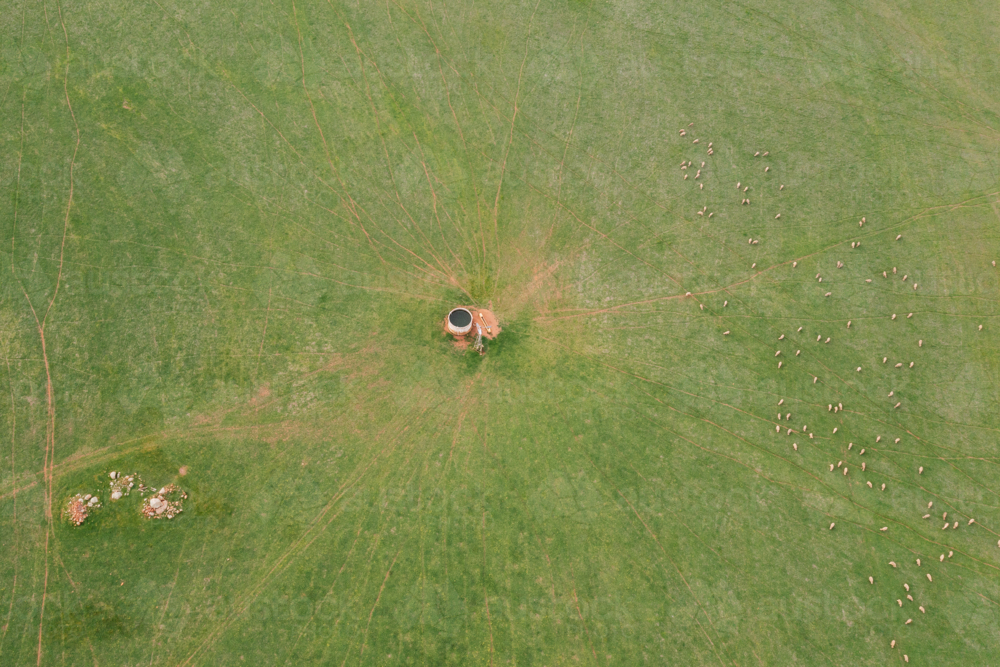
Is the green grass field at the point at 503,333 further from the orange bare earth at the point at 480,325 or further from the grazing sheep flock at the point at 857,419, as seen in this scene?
the orange bare earth at the point at 480,325

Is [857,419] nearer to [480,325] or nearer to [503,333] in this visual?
[503,333]

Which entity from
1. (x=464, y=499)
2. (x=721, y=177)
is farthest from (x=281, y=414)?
(x=721, y=177)

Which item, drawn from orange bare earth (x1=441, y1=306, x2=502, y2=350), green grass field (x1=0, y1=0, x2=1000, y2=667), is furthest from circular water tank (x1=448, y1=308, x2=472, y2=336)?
green grass field (x1=0, y1=0, x2=1000, y2=667)

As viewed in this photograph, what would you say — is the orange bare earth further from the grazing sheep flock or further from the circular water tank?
the grazing sheep flock

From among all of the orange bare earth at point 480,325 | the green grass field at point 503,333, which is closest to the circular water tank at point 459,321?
the orange bare earth at point 480,325

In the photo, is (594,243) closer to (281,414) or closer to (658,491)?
Answer: (658,491)
